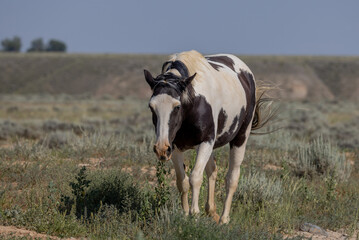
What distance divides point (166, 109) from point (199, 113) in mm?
602

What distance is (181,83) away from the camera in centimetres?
510

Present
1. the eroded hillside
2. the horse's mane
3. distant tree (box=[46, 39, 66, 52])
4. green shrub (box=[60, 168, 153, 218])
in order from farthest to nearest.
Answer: distant tree (box=[46, 39, 66, 52]), the eroded hillside, green shrub (box=[60, 168, 153, 218]), the horse's mane

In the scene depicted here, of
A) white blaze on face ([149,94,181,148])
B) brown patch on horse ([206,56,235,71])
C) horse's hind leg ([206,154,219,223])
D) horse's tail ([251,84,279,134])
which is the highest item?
brown patch on horse ([206,56,235,71])

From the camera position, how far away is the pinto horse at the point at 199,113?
4934mm

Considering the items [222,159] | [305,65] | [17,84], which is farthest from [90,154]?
[305,65]

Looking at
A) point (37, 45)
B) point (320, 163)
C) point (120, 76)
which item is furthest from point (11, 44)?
point (320, 163)

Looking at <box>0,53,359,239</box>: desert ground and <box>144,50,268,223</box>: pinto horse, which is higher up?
<box>144,50,268,223</box>: pinto horse

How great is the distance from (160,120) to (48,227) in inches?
75.8

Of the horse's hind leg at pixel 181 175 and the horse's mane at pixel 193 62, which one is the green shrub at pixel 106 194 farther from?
the horse's mane at pixel 193 62

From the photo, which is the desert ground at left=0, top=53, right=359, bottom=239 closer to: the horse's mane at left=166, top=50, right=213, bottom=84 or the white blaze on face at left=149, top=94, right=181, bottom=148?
the horse's mane at left=166, top=50, right=213, bottom=84

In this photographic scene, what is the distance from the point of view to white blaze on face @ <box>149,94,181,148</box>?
4.82 meters

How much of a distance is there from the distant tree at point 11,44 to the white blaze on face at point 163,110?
5582 inches

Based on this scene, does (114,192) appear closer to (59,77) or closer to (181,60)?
(181,60)

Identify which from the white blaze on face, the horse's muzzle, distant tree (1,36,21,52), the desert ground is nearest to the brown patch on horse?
the desert ground
